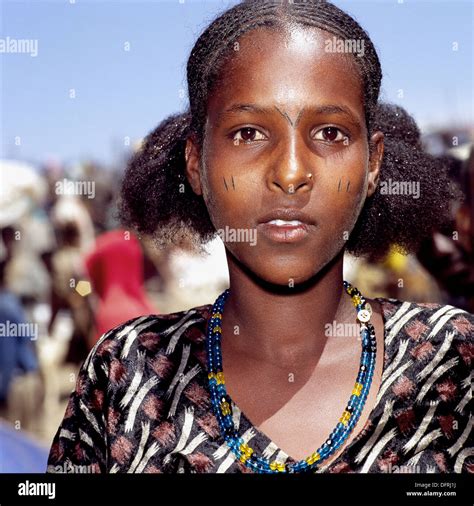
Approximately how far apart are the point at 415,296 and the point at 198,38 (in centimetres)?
402

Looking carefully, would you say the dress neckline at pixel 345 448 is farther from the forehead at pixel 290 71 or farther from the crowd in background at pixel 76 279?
the crowd in background at pixel 76 279

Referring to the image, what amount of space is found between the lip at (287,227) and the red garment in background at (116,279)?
10.7 feet

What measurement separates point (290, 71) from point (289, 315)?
48 centimetres

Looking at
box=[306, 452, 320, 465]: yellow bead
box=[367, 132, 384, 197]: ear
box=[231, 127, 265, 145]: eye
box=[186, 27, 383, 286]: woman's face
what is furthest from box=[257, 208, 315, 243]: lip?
box=[306, 452, 320, 465]: yellow bead

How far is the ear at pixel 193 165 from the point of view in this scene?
74.6 inches

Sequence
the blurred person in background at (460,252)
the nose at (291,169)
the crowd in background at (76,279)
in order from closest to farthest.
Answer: the nose at (291,169) → the blurred person in background at (460,252) → the crowd in background at (76,279)

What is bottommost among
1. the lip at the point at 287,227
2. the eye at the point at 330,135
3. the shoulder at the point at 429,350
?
the shoulder at the point at 429,350

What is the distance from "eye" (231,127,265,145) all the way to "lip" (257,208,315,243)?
146mm

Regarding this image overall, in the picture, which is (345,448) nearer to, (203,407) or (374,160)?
(203,407)

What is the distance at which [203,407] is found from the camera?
67.7 inches

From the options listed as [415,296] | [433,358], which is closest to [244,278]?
[433,358]

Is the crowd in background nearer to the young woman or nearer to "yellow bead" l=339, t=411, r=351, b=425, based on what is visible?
the young woman

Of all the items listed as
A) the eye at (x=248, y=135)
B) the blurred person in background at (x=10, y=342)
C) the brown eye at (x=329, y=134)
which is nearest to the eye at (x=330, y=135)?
the brown eye at (x=329, y=134)

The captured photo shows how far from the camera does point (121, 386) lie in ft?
5.80
